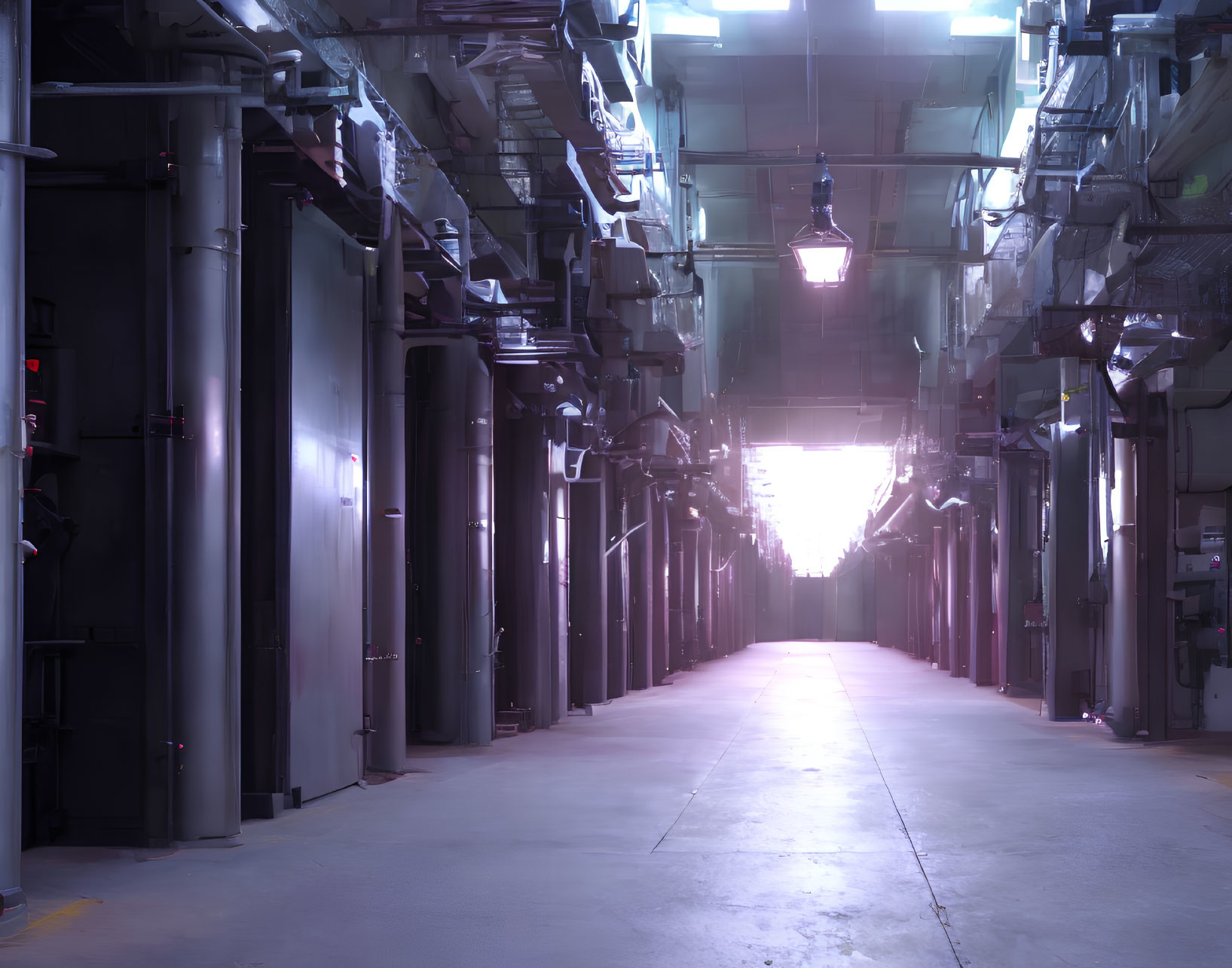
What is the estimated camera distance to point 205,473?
31.2 ft

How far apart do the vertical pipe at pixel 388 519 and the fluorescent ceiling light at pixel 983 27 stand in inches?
643

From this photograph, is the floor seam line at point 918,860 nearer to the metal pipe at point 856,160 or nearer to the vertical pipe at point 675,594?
the metal pipe at point 856,160

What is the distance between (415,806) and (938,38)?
20180 mm

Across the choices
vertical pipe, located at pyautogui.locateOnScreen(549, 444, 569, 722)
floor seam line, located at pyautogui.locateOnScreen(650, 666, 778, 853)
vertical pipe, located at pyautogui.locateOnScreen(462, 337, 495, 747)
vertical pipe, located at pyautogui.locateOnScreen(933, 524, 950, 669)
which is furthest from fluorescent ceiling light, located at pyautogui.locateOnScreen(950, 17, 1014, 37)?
vertical pipe, located at pyautogui.locateOnScreen(933, 524, 950, 669)

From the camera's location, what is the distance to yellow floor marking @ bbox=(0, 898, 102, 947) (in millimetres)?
6691

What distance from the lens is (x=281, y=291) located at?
445 inches

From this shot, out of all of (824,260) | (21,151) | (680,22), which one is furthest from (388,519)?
(680,22)

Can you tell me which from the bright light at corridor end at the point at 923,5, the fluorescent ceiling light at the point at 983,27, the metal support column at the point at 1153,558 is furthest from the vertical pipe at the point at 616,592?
the metal support column at the point at 1153,558

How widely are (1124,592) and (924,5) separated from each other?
13.1 metres

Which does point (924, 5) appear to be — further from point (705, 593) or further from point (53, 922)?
point (705, 593)

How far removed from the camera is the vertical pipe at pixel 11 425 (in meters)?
7.02

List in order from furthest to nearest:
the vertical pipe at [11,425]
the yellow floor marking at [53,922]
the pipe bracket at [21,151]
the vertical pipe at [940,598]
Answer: the vertical pipe at [940,598] < the pipe bracket at [21,151] < the vertical pipe at [11,425] < the yellow floor marking at [53,922]

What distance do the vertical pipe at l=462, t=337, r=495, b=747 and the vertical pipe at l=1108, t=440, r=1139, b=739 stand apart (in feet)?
26.1

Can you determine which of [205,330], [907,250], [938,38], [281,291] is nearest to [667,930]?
[205,330]
